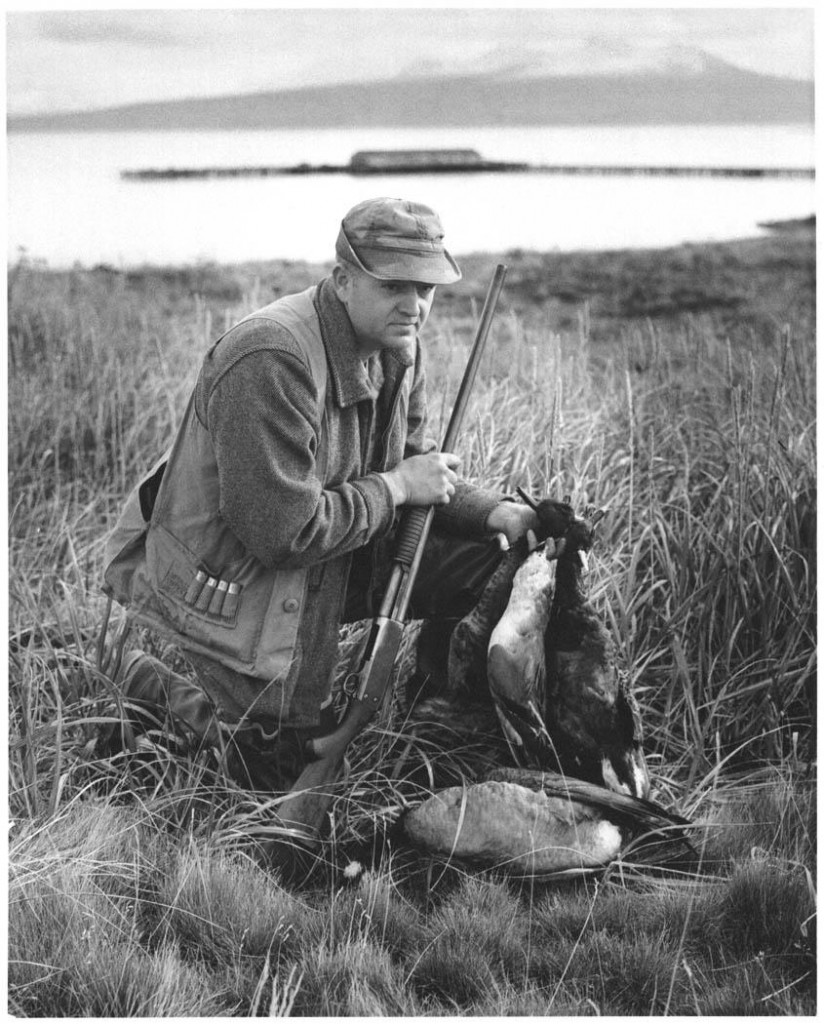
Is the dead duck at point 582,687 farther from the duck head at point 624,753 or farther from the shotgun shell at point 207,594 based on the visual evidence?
the shotgun shell at point 207,594

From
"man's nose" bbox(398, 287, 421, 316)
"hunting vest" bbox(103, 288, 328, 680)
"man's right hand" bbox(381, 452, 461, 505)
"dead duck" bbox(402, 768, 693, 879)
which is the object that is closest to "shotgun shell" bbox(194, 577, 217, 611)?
"hunting vest" bbox(103, 288, 328, 680)

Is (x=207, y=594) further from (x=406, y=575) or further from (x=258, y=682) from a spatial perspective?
(x=406, y=575)

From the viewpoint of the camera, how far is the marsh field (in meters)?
2.82

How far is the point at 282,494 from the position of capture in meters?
2.85

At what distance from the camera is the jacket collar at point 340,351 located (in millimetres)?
2996

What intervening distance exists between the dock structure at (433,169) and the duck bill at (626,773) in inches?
76.5

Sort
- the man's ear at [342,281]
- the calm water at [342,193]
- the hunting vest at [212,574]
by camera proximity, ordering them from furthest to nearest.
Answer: the calm water at [342,193]
the hunting vest at [212,574]
the man's ear at [342,281]

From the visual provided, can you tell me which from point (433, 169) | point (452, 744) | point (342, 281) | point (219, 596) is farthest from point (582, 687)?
point (433, 169)

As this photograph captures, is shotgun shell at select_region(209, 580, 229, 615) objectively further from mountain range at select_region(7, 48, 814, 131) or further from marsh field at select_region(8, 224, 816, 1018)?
mountain range at select_region(7, 48, 814, 131)

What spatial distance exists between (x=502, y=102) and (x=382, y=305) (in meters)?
1.16

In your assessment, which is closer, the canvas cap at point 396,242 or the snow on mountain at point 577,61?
the canvas cap at point 396,242

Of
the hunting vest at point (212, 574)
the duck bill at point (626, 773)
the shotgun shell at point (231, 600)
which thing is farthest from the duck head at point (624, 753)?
the shotgun shell at point (231, 600)

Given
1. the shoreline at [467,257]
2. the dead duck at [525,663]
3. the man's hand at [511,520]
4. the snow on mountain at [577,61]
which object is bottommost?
the dead duck at [525,663]

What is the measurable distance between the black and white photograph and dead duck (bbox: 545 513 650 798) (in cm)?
1
